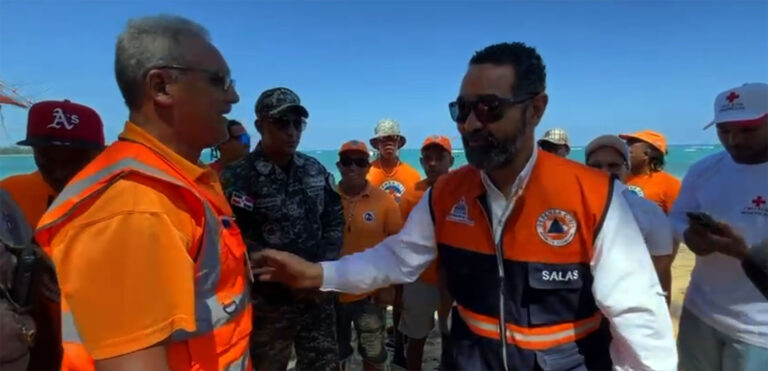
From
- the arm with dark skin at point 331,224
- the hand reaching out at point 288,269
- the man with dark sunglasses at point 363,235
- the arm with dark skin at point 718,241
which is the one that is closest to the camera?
the hand reaching out at point 288,269

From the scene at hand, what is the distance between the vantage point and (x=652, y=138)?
5.17 metres

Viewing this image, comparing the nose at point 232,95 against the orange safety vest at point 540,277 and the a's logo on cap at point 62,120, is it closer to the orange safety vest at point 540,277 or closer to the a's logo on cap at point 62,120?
the orange safety vest at point 540,277

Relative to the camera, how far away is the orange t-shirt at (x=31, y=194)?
289 centimetres

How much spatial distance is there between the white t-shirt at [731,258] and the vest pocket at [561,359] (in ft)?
5.27

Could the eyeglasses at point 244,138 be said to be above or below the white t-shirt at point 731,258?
above

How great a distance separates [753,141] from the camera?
2889 mm

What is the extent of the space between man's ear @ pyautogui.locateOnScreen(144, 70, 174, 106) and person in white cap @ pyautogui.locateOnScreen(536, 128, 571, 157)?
16.3 feet

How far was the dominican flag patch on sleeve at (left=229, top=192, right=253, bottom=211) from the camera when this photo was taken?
10.6ft

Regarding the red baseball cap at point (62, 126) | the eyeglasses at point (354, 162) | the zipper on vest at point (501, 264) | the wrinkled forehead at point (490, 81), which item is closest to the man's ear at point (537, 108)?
the wrinkled forehead at point (490, 81)

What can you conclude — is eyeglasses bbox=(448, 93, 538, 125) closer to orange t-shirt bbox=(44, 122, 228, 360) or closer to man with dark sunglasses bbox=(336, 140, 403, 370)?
orange t-shirt bbox=(44, 122, 228, 360)

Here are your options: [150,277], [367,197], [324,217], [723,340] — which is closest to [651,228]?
[723,340]

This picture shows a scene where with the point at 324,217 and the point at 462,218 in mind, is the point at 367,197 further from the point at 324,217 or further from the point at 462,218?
the point at 462,218

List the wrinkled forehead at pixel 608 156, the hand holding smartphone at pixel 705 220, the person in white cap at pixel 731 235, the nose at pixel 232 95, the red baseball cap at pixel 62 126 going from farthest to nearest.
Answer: the wrinkled forehead at pixel 608 156, the red baseball cap at pixel 62 126, the person in white cap at pixel 731 235, the hand holding smartphone at pixel 705 220, the nose at pixel 232 95

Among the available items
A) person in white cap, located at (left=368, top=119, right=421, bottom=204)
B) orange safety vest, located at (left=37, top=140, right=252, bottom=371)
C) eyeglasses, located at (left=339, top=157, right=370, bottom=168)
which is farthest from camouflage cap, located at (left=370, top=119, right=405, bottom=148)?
orange safety vest, located at (left=37, top=140, right=252, bottom=371)
